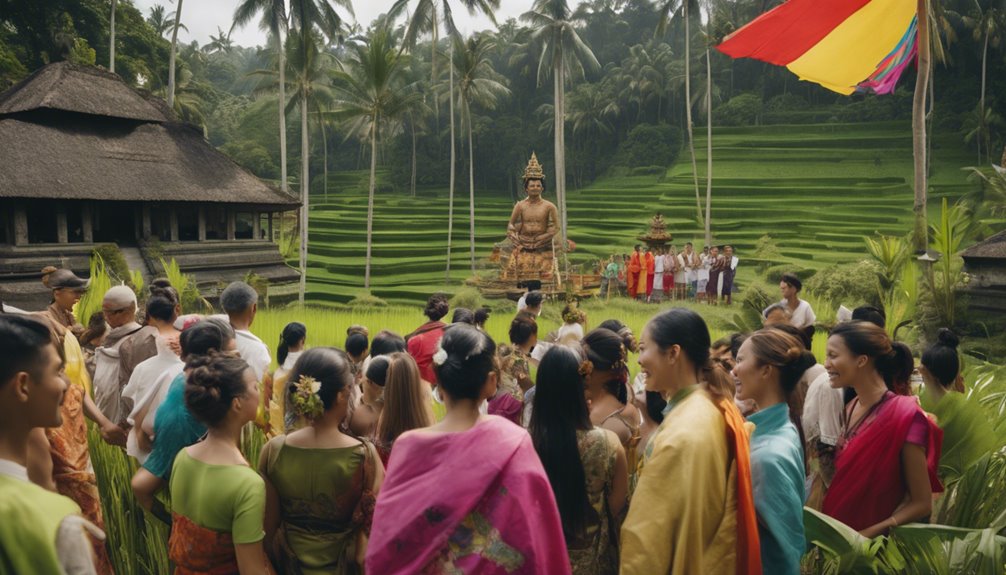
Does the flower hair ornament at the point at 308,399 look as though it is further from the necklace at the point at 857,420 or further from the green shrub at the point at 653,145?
the green shrub at the point at 653,145

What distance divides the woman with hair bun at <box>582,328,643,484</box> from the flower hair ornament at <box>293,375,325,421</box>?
108 centimetres

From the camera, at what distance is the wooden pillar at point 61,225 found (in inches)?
615

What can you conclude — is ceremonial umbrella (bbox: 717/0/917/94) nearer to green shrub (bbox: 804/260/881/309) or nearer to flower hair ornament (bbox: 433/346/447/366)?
green shrub (bbox: 804/260/881/309)

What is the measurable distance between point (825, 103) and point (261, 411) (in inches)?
1679

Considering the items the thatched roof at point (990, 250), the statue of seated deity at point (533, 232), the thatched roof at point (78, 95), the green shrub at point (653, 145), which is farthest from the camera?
the green shrub at point (653, 145)

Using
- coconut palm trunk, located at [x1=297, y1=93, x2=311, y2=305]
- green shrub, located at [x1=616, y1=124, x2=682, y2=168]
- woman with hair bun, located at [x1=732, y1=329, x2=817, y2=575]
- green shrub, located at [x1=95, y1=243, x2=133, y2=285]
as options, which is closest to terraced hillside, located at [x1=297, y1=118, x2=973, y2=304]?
green shrub, located at [x1=616, y1=124, x2=682, y2=168]

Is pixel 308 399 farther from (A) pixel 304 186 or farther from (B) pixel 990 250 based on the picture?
(A) pixel 304 186

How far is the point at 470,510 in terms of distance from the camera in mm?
2070

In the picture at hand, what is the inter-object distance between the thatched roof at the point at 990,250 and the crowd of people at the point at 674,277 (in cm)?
619

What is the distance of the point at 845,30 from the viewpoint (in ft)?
26.1

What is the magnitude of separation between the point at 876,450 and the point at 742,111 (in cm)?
3948

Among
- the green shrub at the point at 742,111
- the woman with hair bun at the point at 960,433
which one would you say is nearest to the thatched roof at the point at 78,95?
the woman with hair bun at the point at 960,433

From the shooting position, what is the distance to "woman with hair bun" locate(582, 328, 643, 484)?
3016 mm

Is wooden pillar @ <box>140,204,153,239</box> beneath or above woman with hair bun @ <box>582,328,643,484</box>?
above
